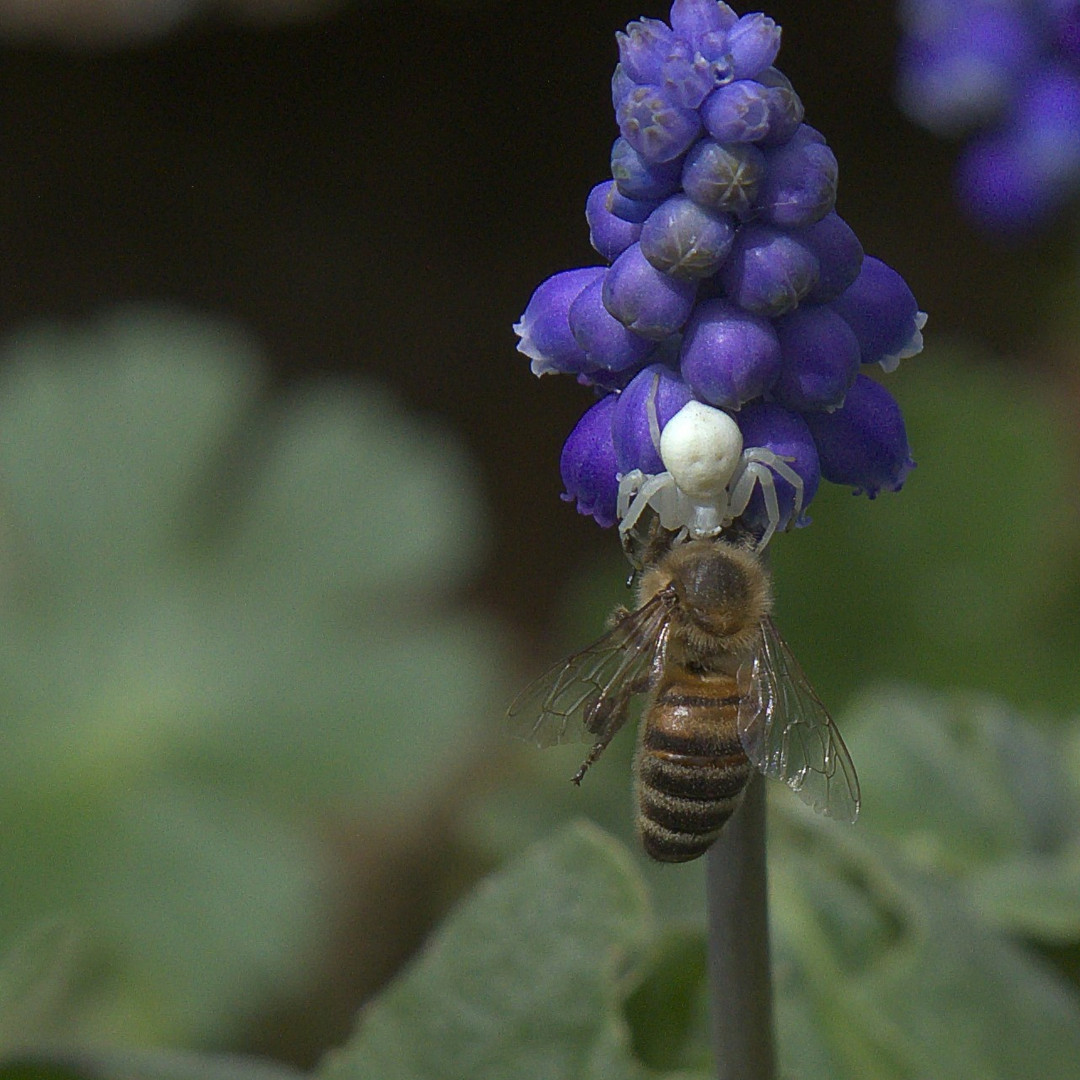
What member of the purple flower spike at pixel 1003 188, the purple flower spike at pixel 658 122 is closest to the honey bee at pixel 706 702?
the purple flower spike at pixel 658 122

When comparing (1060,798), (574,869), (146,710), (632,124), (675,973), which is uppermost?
(632,124)

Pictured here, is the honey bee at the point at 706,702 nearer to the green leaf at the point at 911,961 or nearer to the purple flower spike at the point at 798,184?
the purple flower spike at the point at 798,184

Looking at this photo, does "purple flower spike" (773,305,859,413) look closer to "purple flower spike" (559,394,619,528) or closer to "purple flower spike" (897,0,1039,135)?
"purple flower spike" (559,394,619,528)

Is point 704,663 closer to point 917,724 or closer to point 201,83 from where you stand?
point 917,724

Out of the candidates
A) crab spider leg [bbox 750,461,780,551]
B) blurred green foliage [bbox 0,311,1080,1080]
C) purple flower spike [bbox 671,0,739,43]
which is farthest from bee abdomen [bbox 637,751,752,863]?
blurred green foliage [bbox 0,311,1080,1080]

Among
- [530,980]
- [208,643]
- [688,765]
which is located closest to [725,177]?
[688,765]

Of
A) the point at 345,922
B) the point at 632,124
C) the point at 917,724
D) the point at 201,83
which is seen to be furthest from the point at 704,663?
the point at 201,83
